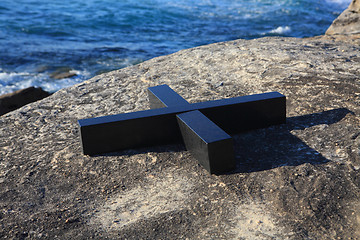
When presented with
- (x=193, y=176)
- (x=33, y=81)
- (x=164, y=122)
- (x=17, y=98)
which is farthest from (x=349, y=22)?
(x=33, y=81)

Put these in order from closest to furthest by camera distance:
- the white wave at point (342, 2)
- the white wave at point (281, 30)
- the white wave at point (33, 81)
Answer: the white wave at point (33, 81) → the white wave at point (281, 30) → the white wave at point (342, 2)

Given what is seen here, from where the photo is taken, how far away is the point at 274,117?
2188 millimetres

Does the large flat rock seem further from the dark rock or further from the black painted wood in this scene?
the dark rock

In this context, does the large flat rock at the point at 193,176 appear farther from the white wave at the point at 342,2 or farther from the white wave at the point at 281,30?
the white wave at the point at 342,2

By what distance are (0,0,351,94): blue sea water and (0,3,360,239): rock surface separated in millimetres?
4794

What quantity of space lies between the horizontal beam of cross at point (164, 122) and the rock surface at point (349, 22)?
3.40 m

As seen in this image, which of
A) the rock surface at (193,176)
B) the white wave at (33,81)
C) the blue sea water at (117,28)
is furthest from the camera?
the blue sea water at (117,28)

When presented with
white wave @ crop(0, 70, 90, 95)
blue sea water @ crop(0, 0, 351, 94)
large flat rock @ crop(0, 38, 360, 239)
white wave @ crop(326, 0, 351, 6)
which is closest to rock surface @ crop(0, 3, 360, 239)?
large flat rock @ crop(0, 38, 360, 239)

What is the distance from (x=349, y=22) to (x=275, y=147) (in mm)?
3839

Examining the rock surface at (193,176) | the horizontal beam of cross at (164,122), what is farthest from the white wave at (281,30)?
the horizontal beam of cross at (164,122)

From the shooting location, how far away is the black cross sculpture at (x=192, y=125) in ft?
5.76

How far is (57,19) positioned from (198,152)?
39.5 ft

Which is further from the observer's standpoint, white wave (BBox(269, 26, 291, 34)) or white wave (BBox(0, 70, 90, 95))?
white wave (BBox(269, 26, 291, 34))

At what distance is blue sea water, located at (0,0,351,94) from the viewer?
27.0 feet
